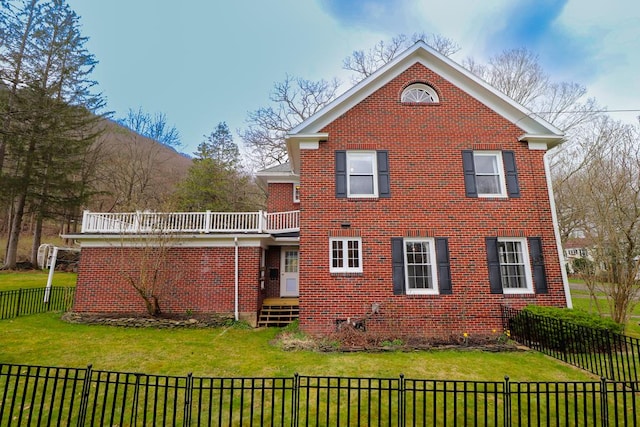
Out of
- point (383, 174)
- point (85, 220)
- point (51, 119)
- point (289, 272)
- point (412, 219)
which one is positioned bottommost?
point (289, 272)

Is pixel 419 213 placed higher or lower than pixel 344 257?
higher

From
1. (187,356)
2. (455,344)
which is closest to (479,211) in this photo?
(455,344)

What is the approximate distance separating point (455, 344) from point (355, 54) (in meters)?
23.2

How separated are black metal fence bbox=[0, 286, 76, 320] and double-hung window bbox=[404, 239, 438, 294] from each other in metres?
14.0

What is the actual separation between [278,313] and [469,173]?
8635mm

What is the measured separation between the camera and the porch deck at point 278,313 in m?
11.5

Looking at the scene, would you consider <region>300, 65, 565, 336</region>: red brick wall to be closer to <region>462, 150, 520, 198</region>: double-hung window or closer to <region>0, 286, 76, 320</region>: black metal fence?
<region>462, 150, 520, 198</region>: double-hung window

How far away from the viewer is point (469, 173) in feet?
33.2

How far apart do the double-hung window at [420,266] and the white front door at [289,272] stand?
588cm

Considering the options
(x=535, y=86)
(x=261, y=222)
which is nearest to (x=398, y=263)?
(x=261, y=222)

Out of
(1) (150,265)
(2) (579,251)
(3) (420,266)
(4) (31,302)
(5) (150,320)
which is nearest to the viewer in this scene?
(3) (420,266)

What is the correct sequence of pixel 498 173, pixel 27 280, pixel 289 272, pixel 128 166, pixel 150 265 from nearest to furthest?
pixel 498 173, pixel 150 265, pixel 289 272, pixel 27 280, pixel 128 166

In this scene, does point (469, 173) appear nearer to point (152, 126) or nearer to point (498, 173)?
point (498, 173)

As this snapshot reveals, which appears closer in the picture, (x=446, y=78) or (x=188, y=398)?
(x=188, y=398)
